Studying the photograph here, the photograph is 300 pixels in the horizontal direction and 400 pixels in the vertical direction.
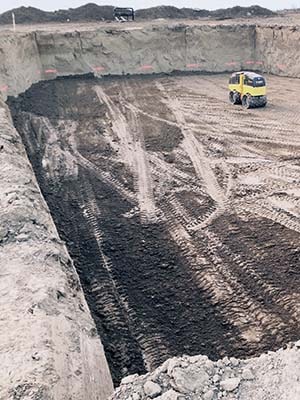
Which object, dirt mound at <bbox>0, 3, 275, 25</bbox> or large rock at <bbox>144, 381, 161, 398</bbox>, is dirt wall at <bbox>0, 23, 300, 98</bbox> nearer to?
dirt mound at <bbox>0, 3, 275, 25</bbox>

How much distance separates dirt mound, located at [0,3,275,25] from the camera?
33562 millimetres

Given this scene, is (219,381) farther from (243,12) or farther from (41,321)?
(243,12)

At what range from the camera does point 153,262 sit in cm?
964

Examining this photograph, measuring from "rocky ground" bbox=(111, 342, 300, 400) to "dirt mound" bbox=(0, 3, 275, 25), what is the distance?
32147mm

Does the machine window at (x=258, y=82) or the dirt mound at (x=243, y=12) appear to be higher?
the dirt mound at (x=243, y=12)

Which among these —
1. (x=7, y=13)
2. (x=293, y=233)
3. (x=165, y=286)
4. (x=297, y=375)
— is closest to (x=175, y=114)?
(x=293, y=233)

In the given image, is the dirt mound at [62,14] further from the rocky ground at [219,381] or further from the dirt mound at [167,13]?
the rocky ground at [219,381]

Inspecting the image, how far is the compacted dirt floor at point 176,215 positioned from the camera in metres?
7.88

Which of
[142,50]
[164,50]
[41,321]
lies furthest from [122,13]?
[41,321]

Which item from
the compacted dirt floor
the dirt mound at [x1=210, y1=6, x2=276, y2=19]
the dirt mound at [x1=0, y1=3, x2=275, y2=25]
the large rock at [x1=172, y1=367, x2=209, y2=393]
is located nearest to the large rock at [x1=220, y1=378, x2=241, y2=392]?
the large rock at [x1=172, y1=367, x2=209, y2=393]

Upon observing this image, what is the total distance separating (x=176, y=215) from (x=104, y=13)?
26910 mm

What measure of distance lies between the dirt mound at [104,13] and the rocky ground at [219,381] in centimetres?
3215

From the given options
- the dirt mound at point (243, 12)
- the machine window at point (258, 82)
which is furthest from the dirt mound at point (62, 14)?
the machine window at point (258, 82)

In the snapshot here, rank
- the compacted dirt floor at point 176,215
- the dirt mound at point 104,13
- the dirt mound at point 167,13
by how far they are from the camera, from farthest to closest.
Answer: the dirt mound at point 167,13 < the dirt mound at point 104,13 < the compacted dirt floor at point 176,215
